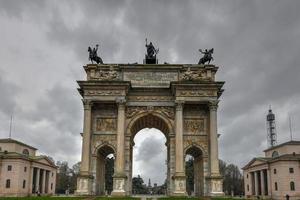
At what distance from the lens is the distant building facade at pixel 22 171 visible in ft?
174

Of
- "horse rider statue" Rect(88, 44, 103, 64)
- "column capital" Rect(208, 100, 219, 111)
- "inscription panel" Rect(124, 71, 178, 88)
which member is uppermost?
"horse rider statue" Rect(88, 44, 103, 64)

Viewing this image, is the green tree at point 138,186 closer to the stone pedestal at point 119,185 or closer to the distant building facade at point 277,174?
the distant building facade at point 277,174

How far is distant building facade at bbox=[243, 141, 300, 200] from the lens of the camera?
168 ft

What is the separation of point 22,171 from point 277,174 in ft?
120

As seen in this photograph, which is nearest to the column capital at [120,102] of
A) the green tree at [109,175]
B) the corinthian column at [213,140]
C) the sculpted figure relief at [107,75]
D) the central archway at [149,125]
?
the central archway at [149,125]

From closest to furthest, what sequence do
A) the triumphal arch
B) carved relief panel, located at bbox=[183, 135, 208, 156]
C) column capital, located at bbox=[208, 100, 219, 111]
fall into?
the triumphal arch
column capital, located at bbox=[208, 100, 219, 111]
carved relief panel, located at bbox=[183, 135, 208, 156]

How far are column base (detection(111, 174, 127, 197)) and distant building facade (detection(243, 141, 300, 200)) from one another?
2737 centimetres

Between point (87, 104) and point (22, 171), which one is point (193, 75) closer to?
point (87, 104)

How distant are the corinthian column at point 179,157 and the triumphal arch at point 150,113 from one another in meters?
0.09

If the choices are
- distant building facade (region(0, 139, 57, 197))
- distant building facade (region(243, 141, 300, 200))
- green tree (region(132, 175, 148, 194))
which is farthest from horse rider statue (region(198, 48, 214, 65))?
green tree (region(132, 175, 148, 194))

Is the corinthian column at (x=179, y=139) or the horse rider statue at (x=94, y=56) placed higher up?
the horse rider statue at (x=94, y=56)

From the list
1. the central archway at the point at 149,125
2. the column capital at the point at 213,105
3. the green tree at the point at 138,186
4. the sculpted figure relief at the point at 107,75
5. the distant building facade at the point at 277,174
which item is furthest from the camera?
the green tree at the point at 138,186

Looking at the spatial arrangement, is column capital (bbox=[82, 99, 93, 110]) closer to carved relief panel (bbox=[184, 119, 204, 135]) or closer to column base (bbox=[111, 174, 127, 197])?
column base (bbox=[111, 174, 127, 197])

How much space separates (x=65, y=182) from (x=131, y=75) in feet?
214
